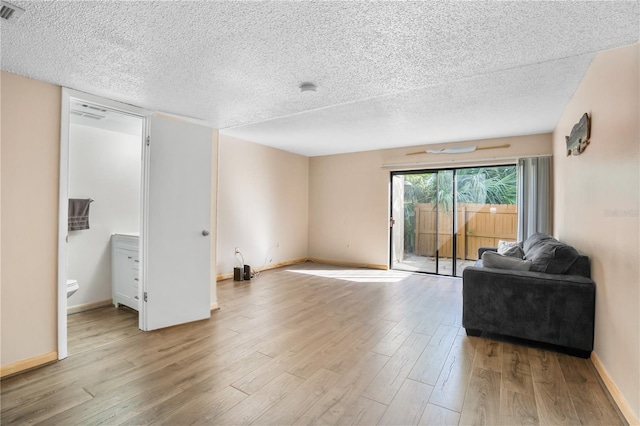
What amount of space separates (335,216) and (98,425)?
5485 mm

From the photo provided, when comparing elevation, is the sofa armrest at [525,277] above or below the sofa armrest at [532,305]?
above

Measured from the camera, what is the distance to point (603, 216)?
2203mm

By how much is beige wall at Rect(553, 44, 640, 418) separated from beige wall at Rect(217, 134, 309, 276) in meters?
4.67

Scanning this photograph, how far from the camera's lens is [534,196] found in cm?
463

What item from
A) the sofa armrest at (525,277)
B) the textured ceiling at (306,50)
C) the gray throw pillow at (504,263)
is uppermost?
the textured ceiling at (306,50)

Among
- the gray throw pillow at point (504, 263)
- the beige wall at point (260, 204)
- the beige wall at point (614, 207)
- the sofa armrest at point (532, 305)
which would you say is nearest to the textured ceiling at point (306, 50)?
the beige wall at point (614, 207)

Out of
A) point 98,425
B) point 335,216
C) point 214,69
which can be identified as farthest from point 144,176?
point 335,216

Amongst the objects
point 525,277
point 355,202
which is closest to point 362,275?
point 355,202

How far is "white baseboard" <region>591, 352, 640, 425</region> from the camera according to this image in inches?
65.2

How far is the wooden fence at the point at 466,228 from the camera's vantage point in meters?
5.18

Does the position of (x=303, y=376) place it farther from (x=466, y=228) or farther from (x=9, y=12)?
(x=466, y=228)

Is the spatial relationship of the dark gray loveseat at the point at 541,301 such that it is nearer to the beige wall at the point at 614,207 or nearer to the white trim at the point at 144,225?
the beige wall at the point at 614,207

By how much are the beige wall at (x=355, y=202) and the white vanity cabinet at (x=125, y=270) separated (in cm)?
406

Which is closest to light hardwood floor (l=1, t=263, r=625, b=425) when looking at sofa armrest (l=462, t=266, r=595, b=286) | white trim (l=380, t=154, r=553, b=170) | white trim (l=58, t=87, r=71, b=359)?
white trim (l=58, t=87, r=71, b=359)
